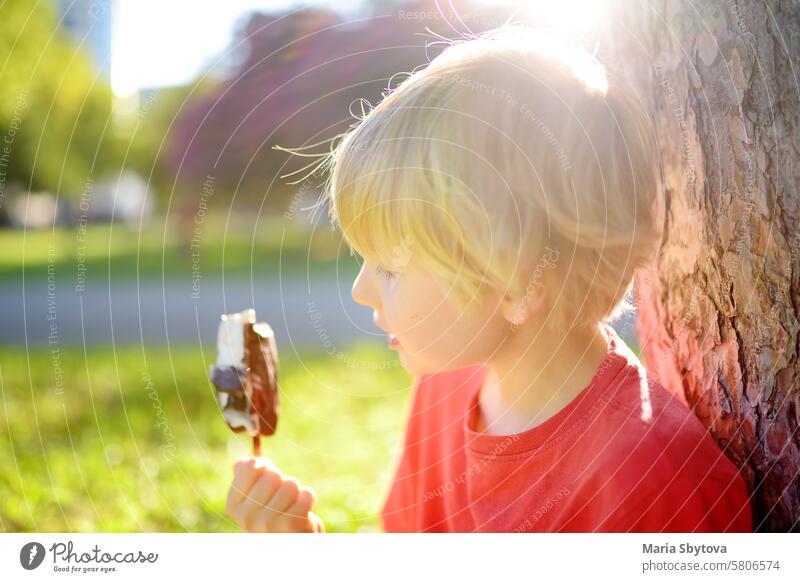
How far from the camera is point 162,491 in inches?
69.5

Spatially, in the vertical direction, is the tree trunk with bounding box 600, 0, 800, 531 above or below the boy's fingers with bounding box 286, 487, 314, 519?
above

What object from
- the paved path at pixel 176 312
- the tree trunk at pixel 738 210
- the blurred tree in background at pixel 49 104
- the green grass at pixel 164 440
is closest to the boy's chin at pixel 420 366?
the tree trunk at pixel 738 210

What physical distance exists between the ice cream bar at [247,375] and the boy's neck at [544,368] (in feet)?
0.97

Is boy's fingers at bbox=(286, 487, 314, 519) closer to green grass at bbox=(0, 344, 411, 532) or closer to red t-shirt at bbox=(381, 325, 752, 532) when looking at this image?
red t-shirt at bbox=(381, 325, 752, 532)

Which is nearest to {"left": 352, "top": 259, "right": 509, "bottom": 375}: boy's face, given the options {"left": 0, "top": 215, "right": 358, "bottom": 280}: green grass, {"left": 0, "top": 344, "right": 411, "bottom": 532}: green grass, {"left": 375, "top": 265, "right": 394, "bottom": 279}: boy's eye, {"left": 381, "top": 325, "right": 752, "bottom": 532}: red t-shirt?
{"left": 375, "top": 265, "right": 394, "bottom": 279}: boy's eye

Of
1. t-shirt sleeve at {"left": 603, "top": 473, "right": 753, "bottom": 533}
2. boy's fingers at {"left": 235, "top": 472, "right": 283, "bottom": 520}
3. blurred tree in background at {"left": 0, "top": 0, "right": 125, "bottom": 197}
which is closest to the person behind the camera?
t-shirt sleeve at {"left": 603, "top": 473, "right": 753, "bottom": 533}

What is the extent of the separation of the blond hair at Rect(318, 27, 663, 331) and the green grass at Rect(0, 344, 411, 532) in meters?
0.78

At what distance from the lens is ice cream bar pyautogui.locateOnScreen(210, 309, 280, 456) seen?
A: 3.66ft

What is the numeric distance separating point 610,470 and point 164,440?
136 cm

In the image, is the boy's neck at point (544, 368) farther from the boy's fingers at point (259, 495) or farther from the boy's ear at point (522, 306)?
the boy's fingers at point (259, 495)

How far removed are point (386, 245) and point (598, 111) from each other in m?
0.29

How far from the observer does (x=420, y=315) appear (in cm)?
102
